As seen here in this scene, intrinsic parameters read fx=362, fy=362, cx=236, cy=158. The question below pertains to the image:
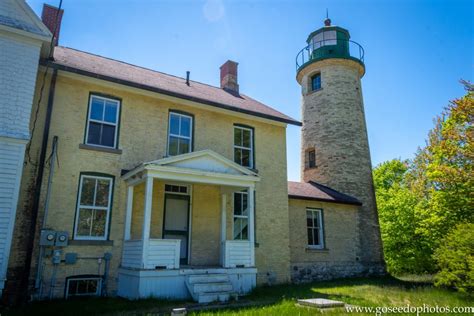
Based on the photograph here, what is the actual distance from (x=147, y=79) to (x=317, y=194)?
354 inches

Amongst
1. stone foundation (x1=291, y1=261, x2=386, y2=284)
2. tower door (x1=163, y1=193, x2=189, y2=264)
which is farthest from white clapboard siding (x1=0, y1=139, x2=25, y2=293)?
stone foundation (x1=291, y1=261, x2=386, y2=284)

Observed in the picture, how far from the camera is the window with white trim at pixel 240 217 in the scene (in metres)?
13.0

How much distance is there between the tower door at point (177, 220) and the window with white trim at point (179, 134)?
1.59m

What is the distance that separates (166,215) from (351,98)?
1266cm

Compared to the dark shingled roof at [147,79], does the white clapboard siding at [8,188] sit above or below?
below

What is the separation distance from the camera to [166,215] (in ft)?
38.6

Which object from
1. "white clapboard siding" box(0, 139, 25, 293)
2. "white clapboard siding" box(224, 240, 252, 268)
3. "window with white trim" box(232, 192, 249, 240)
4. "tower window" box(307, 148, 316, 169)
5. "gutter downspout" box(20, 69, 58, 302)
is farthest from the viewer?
"tower window" box(307, 148, 316, 169)

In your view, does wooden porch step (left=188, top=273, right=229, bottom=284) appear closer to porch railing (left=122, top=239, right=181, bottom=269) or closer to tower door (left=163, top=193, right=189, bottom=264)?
porch railing (left=122, top=239, right=181, bottom=269)

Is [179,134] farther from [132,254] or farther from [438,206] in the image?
[438,206]

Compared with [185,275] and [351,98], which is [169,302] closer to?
[185,275]

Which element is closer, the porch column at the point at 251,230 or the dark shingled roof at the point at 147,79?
the dark shingled roof at the point at 147,79

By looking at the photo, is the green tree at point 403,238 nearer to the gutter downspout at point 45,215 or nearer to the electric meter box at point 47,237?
the electric meter box at point 47,237

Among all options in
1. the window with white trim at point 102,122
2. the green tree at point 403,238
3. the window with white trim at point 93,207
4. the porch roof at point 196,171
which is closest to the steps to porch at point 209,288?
the porch roof at point 196,171

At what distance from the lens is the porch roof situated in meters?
10.1
